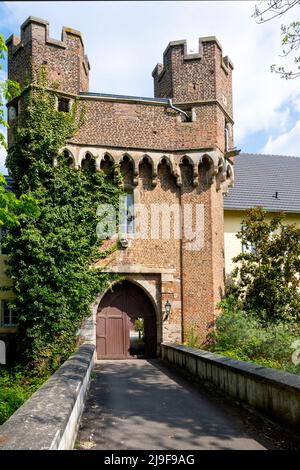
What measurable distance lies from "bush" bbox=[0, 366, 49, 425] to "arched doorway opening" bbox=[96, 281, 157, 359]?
289cm

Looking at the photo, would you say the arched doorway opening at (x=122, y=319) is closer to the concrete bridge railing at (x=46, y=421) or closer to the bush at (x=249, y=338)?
the bush at (x=249, y=338)

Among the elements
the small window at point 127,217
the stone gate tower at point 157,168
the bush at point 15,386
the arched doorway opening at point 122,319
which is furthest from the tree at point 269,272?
the bush at point 15,386

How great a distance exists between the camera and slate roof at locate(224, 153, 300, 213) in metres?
21.2

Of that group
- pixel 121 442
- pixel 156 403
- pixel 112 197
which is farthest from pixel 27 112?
pixel 121 442

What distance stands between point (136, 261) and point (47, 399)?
1013 centimetres

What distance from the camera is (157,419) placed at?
700cm

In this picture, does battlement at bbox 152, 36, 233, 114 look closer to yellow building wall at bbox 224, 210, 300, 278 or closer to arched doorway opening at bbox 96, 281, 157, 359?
yellow building wall at bbox 224, 210, 300, 278

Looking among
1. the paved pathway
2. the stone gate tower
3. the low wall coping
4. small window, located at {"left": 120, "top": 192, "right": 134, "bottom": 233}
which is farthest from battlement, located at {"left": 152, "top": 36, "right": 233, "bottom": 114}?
the paved pathway

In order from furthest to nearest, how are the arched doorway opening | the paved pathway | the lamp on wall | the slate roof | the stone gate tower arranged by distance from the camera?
the slate roof < the arched doorway opening < the stone gate tower < the lamp on wall < the paved pathway

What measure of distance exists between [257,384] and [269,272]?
35.6ft

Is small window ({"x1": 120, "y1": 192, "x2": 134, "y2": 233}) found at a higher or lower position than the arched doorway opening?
higher

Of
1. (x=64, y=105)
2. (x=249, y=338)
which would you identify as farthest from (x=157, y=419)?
(x=64, y=105)

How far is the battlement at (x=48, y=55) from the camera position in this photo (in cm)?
1536
